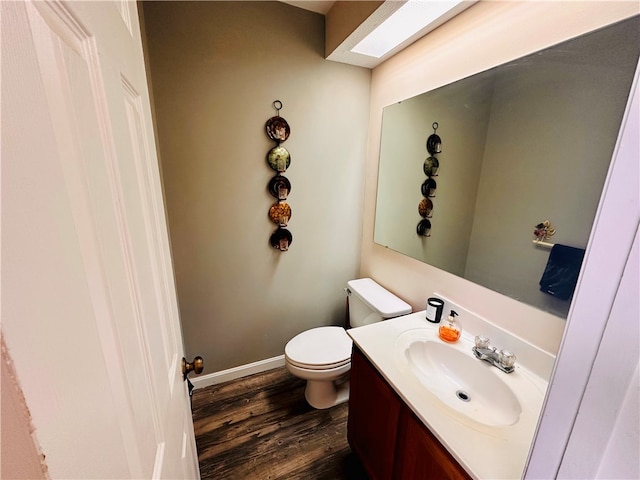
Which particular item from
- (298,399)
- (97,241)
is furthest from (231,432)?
(97,241)

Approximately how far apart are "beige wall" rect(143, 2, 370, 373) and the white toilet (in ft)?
0.97

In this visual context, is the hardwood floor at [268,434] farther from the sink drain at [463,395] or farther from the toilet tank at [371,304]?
the sink drain at [463,395]

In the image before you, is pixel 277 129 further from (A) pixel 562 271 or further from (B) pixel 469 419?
(B) pixel 469 419

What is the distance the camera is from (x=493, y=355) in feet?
3.44

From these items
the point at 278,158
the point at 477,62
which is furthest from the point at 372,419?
the point at 477,62

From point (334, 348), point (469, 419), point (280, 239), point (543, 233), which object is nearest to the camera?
point (469, 419)

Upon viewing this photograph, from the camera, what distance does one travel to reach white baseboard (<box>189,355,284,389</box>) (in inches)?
71.3

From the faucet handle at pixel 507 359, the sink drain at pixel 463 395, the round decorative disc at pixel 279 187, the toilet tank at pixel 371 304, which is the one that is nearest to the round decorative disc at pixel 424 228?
the toilet tank at pixel 371 304

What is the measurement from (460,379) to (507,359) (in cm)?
22

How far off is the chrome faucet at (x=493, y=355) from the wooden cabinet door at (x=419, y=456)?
0.42m

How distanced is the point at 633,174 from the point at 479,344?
973 mm

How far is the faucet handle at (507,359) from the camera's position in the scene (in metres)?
1.00

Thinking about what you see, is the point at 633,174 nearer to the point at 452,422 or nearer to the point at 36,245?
the point at 36,245

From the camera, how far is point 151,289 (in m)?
0.55
